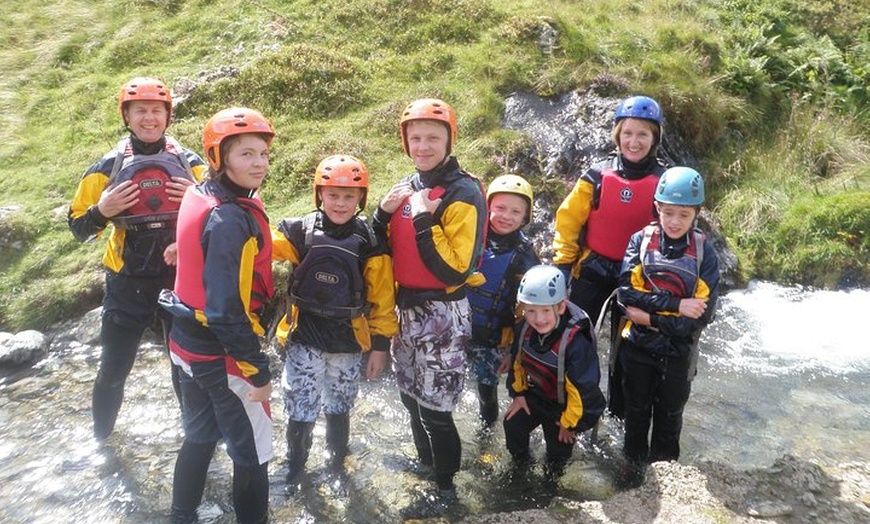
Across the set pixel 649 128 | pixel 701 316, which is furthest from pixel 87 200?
pixel 701 316

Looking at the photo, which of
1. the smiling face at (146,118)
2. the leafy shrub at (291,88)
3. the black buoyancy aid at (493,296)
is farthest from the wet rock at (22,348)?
the black buoyancy aid at (493,296)

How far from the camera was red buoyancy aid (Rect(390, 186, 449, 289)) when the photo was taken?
14.5ft

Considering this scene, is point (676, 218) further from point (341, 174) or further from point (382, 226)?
point (341, 174)

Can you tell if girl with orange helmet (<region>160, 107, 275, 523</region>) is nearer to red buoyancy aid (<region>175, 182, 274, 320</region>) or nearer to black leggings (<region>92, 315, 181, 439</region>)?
red buoyancy aid (<region>175, 182, 274, 320</region>)

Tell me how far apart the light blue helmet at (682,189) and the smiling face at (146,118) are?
3.73 meters

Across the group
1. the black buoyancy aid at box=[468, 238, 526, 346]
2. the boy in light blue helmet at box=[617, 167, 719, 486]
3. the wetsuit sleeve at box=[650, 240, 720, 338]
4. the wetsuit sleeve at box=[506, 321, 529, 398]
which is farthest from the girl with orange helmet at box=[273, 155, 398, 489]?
the wetsuit sleeve at box=[650, 240, 720, 338]

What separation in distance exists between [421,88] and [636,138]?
650cm

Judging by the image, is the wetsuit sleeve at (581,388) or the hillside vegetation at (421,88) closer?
the wetsuit sleeve at (581,388)

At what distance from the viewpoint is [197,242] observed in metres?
3.76

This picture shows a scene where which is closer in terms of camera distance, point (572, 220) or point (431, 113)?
point (431, 113)

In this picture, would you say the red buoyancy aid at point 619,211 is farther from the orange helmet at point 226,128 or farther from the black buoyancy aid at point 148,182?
the black buoyancy aid at point 148,182

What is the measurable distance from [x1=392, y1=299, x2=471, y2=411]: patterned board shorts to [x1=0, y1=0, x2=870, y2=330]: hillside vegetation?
4.49 metres

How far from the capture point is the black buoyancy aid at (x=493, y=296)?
5.23m

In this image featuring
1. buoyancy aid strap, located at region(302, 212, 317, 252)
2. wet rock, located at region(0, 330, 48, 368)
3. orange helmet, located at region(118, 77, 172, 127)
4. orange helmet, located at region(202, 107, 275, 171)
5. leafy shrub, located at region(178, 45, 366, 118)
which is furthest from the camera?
leafy shrub, located at region(178, 45, 366, 118)
